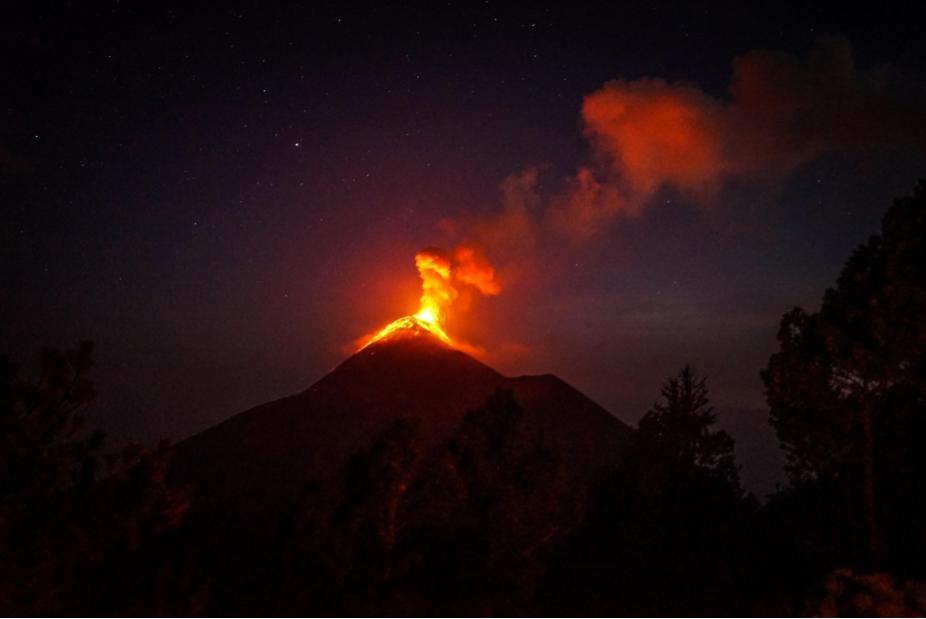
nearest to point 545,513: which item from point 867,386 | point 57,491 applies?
point 867,386

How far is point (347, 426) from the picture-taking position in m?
150

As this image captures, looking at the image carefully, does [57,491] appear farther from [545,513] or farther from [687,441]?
[687,441]

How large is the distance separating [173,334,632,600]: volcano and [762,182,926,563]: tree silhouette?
7982cm

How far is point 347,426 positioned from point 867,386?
138 m

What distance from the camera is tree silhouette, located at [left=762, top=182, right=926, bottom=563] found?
18.7 metres

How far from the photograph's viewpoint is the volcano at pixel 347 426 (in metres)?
118

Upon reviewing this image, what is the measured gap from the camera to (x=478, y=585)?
870 inches

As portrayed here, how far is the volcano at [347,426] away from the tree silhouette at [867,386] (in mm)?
79818

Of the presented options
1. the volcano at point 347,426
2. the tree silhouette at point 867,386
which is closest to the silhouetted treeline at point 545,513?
the tree silhouette at point 867,386

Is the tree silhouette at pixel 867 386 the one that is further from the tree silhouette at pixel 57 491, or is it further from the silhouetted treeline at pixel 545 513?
the tree silhouette at pixel 57 491

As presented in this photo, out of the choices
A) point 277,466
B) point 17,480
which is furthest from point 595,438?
point 17,480

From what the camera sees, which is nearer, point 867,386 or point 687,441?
point 867,386

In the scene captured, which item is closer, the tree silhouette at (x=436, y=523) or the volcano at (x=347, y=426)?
the tree silhouette at (x=436, y=523)

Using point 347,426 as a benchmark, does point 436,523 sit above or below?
below
